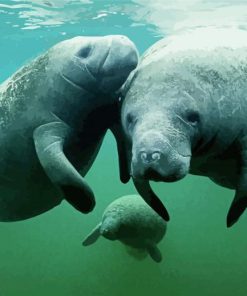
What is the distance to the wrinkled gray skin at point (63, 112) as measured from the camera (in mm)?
3991

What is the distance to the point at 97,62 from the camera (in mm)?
4117

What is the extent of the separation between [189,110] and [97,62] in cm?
125

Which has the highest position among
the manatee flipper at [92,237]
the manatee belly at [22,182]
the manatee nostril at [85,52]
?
the manatee nostril at [85,52]

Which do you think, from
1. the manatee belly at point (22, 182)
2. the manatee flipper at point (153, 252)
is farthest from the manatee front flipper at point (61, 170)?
the manatee flipper at point (153, 252)

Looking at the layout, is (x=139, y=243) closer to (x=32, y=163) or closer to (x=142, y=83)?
(x=32, y=163)

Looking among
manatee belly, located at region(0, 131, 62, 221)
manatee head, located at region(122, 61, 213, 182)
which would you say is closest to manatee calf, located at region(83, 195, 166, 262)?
manatee belly, located at region(0, 131, 62, 221)

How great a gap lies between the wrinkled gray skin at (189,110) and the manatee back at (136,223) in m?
6.52

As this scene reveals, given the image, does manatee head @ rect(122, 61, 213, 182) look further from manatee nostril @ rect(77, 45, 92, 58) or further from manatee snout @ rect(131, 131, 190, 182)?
manatee nostril @ rect(77, 45, 92, 58)

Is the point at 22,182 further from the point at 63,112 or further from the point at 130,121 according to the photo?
the point at 130,121

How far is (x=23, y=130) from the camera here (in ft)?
14.9

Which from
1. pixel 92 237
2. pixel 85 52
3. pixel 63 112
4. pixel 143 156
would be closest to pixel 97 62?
pixel 85 52

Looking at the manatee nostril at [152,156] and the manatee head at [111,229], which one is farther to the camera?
the manatee head at [111,229]

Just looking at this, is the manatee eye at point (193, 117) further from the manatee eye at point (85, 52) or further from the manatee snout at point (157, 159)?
the manatee eye at point (85, 52)

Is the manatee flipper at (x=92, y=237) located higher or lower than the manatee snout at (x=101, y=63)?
lower
